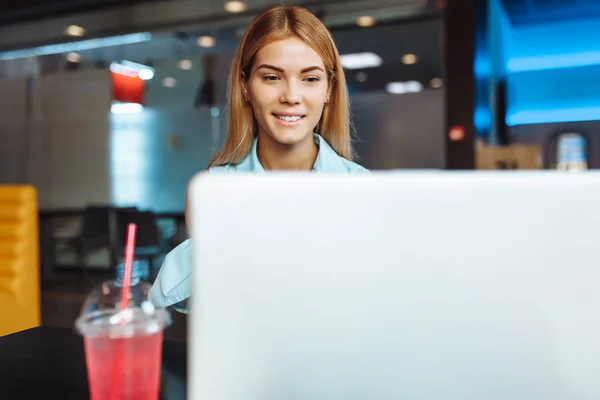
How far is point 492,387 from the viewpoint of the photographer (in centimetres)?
55

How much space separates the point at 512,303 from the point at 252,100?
98 cm

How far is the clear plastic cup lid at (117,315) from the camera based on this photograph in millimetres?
781

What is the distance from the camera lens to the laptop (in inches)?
21.1

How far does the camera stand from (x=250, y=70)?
4.67 feet

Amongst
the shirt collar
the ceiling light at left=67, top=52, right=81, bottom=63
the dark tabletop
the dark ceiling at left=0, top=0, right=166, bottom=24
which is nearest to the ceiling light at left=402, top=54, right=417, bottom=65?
the dark ceiling at left=0, top=0, right=166, bottom=24

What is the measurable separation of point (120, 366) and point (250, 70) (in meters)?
0.85

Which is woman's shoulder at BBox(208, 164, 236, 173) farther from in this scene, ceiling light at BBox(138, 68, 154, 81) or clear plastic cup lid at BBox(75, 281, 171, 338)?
ceiling light at BBox(138, 68, 154, 81)

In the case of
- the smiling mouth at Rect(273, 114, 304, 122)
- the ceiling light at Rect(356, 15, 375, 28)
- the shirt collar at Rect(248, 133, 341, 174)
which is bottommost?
the shirt collar at Rect(248, 133, 341, 174)

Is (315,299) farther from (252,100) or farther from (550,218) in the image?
(252,100)

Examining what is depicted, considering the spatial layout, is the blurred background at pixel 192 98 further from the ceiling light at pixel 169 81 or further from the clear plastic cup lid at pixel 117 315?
the clear plastic cup lid at pixel 117 315

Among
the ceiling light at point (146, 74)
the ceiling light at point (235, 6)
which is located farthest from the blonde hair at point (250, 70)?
the ceiling light at point (146, 74)

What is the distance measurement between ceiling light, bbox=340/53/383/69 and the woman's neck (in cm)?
440

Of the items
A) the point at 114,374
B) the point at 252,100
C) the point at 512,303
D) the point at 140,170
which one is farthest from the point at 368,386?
the point at 140,170

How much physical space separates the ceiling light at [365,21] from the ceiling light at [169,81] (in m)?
2.19
